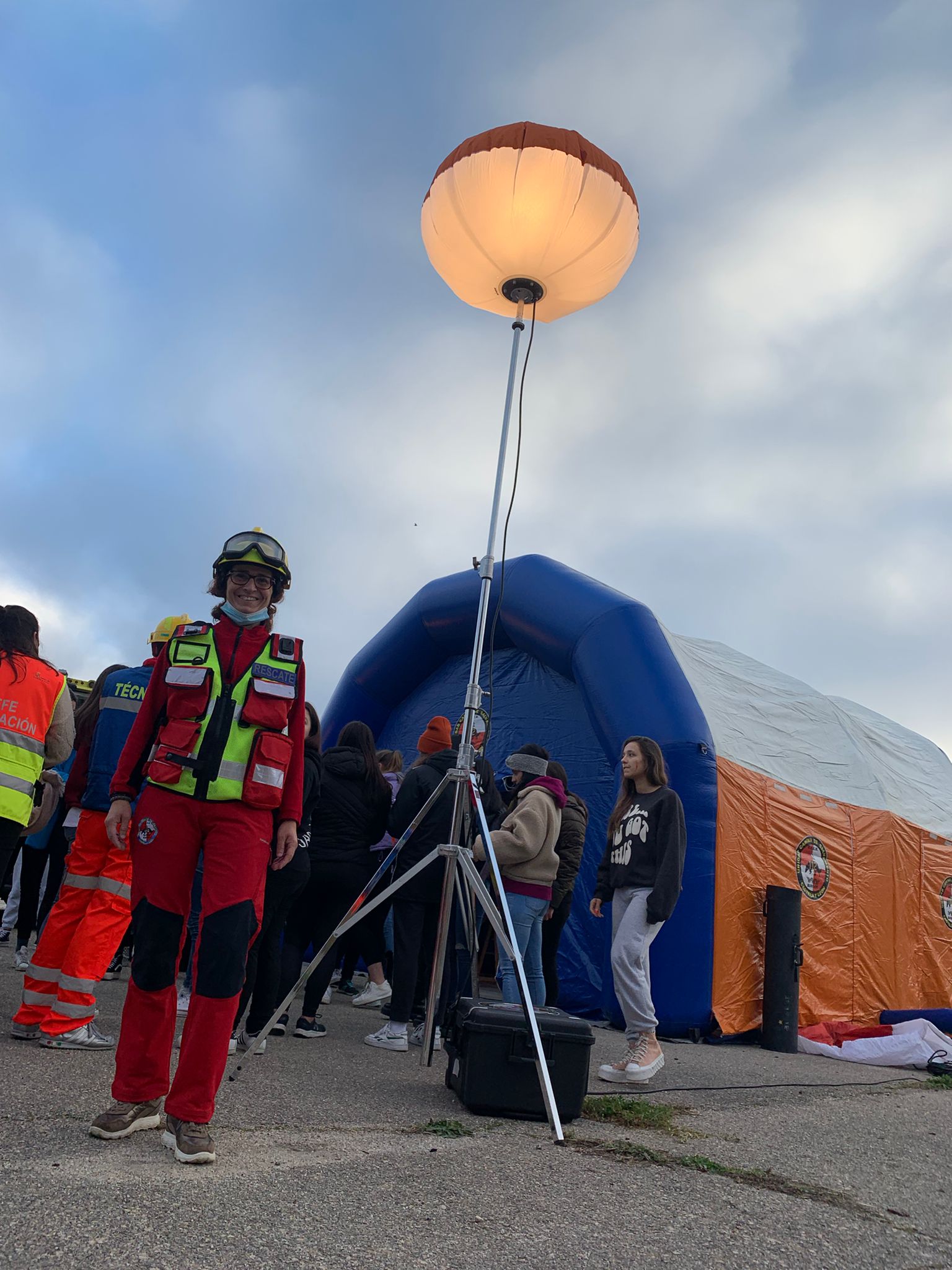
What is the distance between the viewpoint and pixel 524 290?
4.80 m

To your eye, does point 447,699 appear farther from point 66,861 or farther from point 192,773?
point 192,773

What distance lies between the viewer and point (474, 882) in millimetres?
3652

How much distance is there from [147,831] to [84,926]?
1.48m

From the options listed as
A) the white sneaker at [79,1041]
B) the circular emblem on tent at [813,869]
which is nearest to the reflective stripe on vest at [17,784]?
the white sneaker at [79,1041]

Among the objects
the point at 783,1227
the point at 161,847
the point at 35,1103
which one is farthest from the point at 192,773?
the point at 783,1227

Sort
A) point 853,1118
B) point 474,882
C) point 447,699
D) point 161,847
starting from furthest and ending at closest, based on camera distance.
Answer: point 447,699 < point 853,1118 < point 474,882 < point 161,847

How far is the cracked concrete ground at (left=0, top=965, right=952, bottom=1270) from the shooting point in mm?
1868

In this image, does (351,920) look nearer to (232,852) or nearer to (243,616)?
(232,852)

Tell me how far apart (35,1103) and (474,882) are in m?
1.59

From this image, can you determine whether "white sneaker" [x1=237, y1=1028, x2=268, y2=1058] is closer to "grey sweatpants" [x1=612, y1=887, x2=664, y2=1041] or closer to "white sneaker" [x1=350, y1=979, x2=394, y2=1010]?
"grey sweatpants" [x1=612, y1=887, x2=664, y2=1041]

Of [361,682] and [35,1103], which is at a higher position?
[361,682]

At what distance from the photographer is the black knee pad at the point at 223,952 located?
252cm

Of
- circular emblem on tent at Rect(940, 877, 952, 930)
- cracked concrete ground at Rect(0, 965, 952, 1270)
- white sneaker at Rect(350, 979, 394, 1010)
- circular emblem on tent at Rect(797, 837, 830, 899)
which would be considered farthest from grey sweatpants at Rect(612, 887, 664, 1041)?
circular emblem on tent at Rect(940, 877, 952, 930)

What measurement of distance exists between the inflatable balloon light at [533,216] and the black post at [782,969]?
14.9 feet
